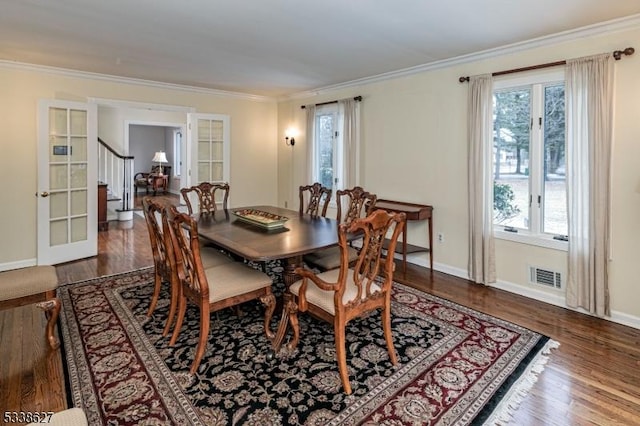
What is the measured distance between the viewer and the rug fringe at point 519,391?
1919mm

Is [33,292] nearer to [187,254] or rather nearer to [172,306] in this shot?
[172,306]

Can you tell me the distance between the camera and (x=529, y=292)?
3660 mm

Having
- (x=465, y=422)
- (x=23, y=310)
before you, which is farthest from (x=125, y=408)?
(x=23, y=310)

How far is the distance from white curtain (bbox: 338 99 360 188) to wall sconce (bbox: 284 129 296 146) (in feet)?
4.29

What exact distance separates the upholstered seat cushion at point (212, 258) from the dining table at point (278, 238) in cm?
17

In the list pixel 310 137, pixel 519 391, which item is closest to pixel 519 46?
pixel 519 391

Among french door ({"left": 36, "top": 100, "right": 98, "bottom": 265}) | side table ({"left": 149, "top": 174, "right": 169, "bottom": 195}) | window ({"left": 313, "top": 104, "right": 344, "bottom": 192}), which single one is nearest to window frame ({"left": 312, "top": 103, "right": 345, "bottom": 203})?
window ({"left": 313, "top": 104, "right": 344, "bottom": 192})

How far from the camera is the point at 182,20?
9.87 feet

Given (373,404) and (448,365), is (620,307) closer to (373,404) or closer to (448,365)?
(448,365)

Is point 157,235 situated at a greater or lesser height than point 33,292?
greater

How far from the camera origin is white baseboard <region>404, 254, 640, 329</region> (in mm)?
3068

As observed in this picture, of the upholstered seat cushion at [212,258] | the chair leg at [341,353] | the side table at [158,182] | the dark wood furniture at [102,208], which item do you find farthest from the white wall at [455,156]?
the side table at [158,182]

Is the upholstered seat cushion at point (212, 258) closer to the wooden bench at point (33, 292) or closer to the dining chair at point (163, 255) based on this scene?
the dining chair at point (163, 255)

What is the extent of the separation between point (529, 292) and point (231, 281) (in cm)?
291
